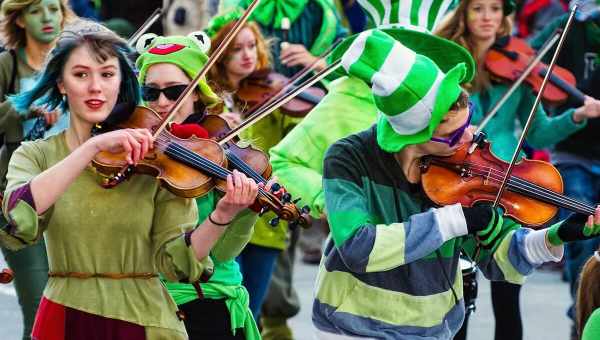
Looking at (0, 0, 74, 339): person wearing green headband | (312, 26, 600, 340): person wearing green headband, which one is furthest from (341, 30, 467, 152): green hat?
(0, 0, 74, 339): person wearing green headband

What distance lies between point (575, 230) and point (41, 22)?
278 centimetres

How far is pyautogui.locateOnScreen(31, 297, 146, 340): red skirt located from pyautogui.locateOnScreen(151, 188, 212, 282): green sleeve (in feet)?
0.61

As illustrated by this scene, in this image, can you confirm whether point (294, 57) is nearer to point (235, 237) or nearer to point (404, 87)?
point (235, 237)

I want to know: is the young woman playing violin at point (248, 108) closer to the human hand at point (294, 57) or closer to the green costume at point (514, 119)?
the human hand at point (294, 57)

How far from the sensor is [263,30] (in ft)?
27.1

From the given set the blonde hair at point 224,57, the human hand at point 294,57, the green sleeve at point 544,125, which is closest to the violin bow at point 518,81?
the green sleeve at point 544,125

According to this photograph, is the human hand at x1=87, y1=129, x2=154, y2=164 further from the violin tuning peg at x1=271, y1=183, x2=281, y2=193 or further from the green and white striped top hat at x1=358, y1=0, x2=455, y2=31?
the green and white striped top hat at x1=358, y1=0, x2=455, y2=31

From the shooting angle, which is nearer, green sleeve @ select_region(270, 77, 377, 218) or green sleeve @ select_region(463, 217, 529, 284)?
green sleeve @ select_region(463, 217, 529, 284)

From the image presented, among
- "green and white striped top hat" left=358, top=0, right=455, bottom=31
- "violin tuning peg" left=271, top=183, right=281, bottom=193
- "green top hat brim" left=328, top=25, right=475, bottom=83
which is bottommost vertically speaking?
"violin tuning peg" left=271, top=183, right=281, bottom=193

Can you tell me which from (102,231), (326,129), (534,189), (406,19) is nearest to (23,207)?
(102,231)

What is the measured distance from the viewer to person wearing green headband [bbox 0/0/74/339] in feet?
20.4

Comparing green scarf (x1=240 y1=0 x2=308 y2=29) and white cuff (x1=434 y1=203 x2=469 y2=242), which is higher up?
green scarf (x1=240 y1=0 x2=308 y2=29)

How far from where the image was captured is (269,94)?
7277 millimetres

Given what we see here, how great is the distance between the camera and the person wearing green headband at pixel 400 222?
477 cm
